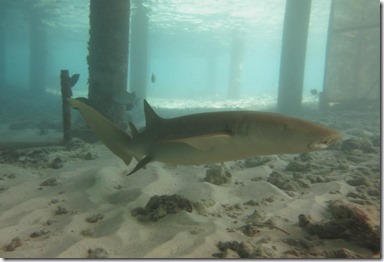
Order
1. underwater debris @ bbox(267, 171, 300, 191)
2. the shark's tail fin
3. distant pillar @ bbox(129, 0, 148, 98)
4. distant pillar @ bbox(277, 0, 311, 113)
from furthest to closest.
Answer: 1. distant pillar @ bbox(129, 0, 148, 98)
2. distant pillar @ bbox(277, 0, 311, 113)
3. underwater debris @ bbox(267, 171, 300, 191)
4. the shark's tail fin

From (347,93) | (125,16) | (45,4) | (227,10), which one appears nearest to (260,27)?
(227,10)

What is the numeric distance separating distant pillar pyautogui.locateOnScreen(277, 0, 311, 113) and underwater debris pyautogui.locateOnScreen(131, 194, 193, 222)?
601 inches

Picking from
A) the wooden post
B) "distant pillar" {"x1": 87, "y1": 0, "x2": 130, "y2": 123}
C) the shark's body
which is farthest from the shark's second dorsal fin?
"distant pillar" {"x1": 87, "y1": 0, "x2": 130, "y2": 123}

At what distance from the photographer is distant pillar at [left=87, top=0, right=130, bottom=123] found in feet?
31.5

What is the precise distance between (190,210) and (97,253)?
122 cm

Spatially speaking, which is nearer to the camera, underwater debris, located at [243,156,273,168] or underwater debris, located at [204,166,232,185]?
underwater debris, located at [204,166,232,185]

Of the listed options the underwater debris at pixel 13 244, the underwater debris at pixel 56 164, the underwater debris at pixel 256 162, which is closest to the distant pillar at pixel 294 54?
the underwater debris at pixel 256 162

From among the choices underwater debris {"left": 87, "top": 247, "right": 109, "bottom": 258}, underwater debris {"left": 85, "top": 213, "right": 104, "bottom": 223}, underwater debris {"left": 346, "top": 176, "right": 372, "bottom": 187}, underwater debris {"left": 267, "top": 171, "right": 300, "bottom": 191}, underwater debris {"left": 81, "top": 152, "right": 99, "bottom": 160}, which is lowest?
underwater debris {"left": 81, "top": 152, "right": 99, "bottom": 160}

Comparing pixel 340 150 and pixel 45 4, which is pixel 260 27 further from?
pixel 340 150

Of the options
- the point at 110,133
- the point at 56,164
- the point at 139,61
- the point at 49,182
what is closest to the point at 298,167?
the point at 110,133

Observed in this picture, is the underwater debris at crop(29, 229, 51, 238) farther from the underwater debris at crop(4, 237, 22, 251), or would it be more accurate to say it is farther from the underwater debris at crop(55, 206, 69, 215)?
the underwater debris at crop(55, 206, 69, 215)

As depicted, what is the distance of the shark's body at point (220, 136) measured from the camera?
2412 millimetres

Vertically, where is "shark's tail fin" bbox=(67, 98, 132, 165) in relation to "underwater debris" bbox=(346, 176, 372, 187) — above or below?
above

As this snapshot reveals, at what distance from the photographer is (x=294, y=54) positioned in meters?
17.7
